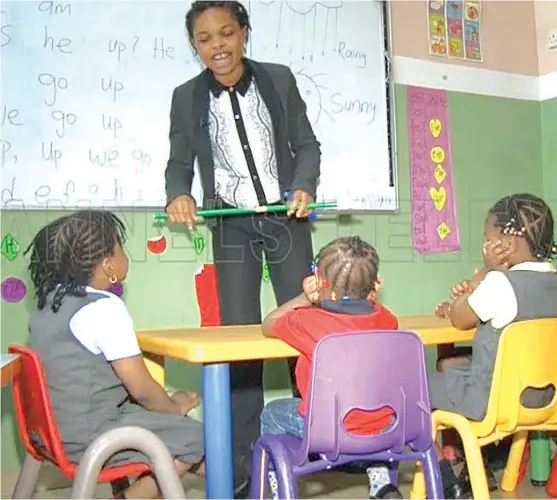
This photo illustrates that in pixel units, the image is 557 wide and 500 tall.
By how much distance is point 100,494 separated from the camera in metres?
2.12

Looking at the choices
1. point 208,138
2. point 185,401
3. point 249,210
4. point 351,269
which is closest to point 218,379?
point 185,401

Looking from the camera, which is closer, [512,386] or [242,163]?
[512,386]

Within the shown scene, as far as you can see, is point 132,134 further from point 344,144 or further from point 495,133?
point 495,133

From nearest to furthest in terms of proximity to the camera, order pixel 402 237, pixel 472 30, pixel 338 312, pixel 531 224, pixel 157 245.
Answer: pixel 338 312 < pixel 531 224 < pixel 157 245 < pixel 402 237 < pixel 472 30

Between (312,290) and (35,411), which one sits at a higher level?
(312,290)

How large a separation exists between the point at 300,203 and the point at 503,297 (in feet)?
2.14

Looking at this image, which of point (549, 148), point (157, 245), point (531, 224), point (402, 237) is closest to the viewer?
point (531, 224)

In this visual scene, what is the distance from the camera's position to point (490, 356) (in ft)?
5.69

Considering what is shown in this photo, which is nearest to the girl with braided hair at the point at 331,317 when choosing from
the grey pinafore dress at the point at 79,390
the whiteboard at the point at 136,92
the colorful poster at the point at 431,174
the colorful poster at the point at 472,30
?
the grey pinafore dress at the point at 79,390

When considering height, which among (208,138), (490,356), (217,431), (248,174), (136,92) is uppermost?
(136,92)

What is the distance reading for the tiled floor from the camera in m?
2.06

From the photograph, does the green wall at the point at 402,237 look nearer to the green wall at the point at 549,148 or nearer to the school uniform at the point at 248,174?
the green wall at the point at 549,148

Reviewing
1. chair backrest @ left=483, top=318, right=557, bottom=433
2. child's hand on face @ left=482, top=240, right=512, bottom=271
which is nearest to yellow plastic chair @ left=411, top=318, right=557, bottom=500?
chair backrest @ left=483, top=318, right=557, bottom=433

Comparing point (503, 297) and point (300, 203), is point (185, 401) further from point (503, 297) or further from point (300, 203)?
point (503, 297)
